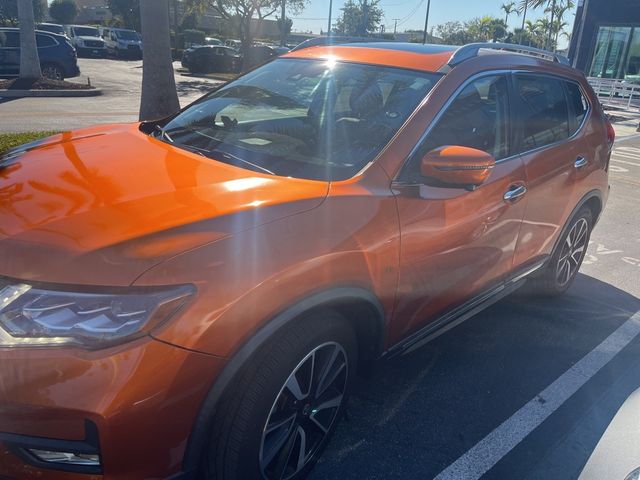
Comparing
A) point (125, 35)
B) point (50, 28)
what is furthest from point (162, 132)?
point (125, 35)

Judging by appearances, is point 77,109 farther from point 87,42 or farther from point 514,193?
point 87,42

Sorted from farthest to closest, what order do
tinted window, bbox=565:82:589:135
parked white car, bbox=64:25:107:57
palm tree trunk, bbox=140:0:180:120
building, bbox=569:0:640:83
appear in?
parked white car, bbox=64:25:107:57 → building, bbox=569:0:640:83 → palm tree trunk, bbox=140:0:180:120 → tinted window, bbox=565:82:589:135

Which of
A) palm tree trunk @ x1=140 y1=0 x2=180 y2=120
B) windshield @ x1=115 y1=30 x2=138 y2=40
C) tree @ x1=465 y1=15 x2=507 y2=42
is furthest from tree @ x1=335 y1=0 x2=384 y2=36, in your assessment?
palm tree trunk @ x1=140 y1=0 x2=180 y2=120

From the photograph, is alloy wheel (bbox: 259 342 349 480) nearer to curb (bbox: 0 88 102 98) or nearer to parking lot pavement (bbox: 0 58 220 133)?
parking lot pavement (bbox: 0 58 220 133)

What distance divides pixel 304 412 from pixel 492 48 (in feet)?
8.35

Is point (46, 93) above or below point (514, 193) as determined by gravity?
below

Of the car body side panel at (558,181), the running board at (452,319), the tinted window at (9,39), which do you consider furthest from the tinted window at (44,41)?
the running board at (452,319)

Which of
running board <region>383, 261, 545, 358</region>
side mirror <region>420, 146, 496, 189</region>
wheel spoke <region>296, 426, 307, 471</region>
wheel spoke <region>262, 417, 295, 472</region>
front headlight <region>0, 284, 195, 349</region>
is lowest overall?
wheel spoke <region>296, 426, 307, 471</region>

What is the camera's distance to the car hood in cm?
175

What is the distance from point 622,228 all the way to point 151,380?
257 inches

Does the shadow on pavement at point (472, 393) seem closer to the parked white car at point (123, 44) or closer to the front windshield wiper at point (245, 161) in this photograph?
the front windshield wiper at point (245, 161)

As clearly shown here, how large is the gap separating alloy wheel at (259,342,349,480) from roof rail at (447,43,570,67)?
174cm

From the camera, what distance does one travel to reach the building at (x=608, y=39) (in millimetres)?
26016

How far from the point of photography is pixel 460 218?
9.19ft
